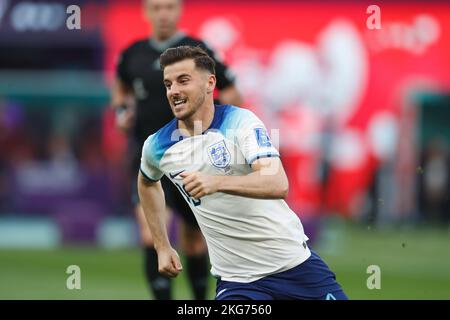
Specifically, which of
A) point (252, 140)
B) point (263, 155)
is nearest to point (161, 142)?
point (252, 140)

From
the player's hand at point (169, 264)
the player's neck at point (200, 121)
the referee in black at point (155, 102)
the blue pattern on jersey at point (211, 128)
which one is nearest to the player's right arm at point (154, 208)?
the player's hand at point (169, 264)

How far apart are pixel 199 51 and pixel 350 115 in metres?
19.2

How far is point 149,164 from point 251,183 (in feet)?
3.33

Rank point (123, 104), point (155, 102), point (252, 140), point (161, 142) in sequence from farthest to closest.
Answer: point (123, 104), point (155, 102), point (161, 142), point (252, 140)

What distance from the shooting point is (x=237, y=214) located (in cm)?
650

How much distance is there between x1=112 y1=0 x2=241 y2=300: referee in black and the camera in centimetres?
902

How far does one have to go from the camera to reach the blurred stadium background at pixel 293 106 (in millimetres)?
23766

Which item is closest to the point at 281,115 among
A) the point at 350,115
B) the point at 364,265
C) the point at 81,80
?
the point at 350,115

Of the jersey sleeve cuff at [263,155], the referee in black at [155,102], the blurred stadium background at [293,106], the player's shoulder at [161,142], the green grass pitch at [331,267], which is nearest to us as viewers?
the jersey sleeve cuff at [263,155]

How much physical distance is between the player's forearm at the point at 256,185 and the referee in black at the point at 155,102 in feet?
9.66

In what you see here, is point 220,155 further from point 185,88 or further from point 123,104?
point 123,104

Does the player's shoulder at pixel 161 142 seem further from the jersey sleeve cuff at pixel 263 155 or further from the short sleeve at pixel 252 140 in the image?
the jersey sleeve cuff at pixel 263 155
